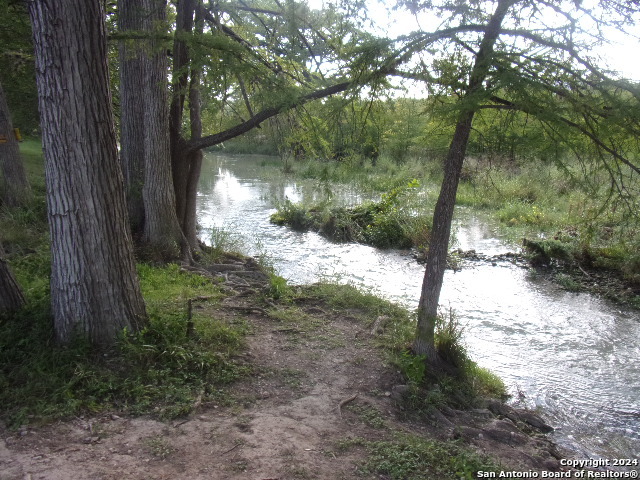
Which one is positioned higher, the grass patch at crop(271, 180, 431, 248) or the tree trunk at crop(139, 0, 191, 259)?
the tree trunk at crop(139, 0, 191, 259)

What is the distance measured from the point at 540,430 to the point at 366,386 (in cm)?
216

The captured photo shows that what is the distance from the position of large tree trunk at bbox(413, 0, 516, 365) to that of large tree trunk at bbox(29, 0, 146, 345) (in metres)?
3.48

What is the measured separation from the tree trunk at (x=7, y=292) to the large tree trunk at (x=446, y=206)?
4683 mm

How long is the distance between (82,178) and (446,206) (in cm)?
397

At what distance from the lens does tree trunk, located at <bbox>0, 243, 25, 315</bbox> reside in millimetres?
5211

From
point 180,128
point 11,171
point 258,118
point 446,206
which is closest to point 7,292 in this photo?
point 258,118

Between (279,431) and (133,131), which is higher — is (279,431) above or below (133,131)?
below

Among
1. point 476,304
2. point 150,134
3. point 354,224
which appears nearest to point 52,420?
point 150,134

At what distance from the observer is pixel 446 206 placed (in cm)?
583

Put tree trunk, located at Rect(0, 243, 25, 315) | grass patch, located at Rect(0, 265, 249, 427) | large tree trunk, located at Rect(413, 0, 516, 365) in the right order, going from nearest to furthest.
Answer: grass patch, located at Rect(0, 265, 249, 427), large tree trunk, located at Rect(413, 0, 516, 365), tree trunk, located at Rect(0, 243, 25, 315)

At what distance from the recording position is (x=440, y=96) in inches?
211

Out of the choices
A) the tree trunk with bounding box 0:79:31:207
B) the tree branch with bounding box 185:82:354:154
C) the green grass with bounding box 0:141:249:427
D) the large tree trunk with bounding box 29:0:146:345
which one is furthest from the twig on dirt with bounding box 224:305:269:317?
the tree trunk with bounding box 0:79:31:207

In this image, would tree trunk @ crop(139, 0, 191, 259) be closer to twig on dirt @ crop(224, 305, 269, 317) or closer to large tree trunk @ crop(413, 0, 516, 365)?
twig on dirt @ crop(224, 305, 269, 317)

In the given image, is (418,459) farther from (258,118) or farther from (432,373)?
(258,118)
